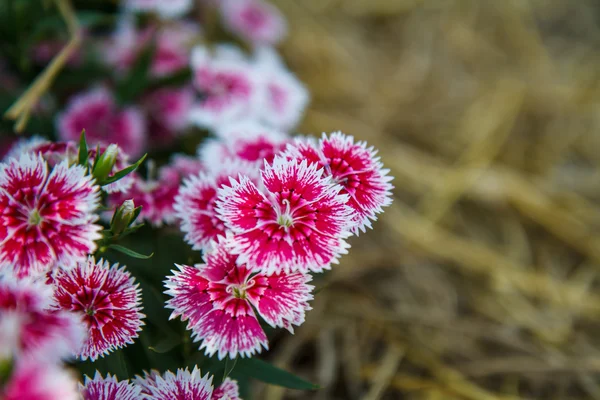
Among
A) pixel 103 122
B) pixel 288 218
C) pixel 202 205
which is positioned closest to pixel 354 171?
pixel 288 218

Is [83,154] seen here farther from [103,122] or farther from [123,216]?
[103,122]

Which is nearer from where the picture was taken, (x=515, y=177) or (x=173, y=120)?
(x=173, y=120)

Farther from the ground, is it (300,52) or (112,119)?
(300,52)

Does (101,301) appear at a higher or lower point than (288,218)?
lower

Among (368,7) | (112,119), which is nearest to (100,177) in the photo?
(112,119)

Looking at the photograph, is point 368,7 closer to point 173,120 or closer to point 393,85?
point 393,85

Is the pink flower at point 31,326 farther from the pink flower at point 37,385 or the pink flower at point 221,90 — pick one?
the pink flower at point 221,90
